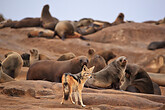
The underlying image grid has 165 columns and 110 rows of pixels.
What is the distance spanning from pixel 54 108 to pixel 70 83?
41 centimetres

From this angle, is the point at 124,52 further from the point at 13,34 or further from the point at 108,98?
the point at 108,98

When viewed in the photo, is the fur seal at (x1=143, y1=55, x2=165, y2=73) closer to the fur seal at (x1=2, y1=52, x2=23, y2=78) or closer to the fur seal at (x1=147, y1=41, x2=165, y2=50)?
the fur seal at (x1=147, y1=41, x2=165, y2=50)

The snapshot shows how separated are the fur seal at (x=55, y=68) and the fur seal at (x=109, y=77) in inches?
40.9

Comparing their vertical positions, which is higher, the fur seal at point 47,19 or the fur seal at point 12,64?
the fur seal at point 47,19

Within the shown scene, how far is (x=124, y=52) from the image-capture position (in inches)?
680

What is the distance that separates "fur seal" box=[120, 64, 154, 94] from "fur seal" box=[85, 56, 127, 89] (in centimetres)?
97

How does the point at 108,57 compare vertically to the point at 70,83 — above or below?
below

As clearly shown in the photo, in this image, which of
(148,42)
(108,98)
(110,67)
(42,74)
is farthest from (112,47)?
(108,98)

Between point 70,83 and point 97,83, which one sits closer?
point 70,83

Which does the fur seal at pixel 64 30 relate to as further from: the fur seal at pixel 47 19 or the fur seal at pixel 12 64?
the fur seal at pixel 12 64

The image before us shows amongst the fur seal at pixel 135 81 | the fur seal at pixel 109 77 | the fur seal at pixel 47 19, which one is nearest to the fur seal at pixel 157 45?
the fur seal at pixel 47 19

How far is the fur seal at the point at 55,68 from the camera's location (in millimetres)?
7539

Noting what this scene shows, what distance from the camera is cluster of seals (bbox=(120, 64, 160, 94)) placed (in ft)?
24.1

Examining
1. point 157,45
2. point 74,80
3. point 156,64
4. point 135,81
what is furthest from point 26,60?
point 157,45
